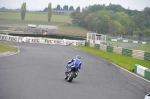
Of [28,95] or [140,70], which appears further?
[140,70]

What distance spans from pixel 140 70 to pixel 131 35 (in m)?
54.6

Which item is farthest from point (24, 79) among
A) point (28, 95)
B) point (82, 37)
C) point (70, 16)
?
point (70, 16)

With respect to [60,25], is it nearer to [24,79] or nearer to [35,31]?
[35,31]

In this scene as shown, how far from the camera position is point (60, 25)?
73.2 meters

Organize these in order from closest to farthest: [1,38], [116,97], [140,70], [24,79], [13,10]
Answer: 1. [116,97]
2. [24,79]
3. [140,70]
4. [1,38]
5. [13,10]

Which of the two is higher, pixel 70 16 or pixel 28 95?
pixel 70 16

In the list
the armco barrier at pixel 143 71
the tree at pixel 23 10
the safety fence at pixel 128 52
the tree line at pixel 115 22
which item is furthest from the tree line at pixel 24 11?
the armco barrier at pixel 143 71

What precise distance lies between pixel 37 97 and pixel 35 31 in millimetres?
61782

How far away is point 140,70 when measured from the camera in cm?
2050

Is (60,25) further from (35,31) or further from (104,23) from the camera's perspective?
(104,23)

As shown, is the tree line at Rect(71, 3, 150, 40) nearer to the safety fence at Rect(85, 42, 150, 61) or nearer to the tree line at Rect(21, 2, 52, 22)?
the tree line at Rect(21, 2, 52, 22)

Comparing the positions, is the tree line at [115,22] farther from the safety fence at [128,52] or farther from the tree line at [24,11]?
the safety fence at [128,52]

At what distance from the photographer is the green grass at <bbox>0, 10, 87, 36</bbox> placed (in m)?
66.1

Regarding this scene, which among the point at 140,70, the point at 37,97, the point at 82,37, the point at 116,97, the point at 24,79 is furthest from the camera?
the point at 82,37
